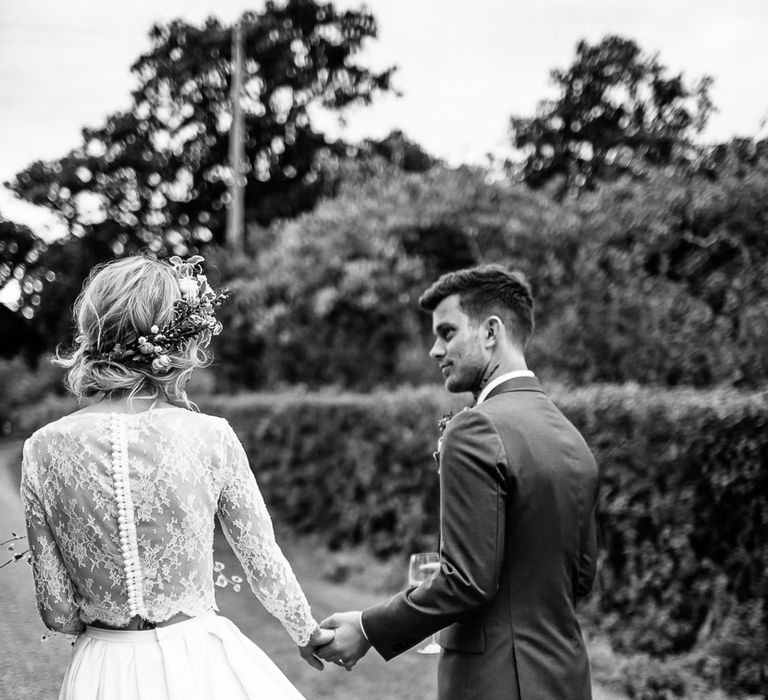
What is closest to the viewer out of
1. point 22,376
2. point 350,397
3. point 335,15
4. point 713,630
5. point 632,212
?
point 713,630

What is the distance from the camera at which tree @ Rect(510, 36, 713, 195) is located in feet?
62.1

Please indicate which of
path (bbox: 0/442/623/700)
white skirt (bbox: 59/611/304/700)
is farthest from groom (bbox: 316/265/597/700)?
path (bbox: 0/442/623/700)

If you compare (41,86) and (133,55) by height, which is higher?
(133,55)

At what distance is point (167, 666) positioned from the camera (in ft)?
7.68

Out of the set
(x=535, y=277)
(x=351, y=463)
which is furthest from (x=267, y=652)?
(x=535, y=277)

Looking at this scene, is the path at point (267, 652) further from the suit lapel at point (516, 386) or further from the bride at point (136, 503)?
the suit lapel at point (516, 386)

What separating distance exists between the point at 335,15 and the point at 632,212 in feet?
58.7

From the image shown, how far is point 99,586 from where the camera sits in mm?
2338

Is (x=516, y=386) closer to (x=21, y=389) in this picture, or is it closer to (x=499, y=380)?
(x=499, y=380)

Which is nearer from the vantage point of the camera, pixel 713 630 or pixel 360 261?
pixel 713 630

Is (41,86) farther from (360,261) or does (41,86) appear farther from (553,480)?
(553,480)

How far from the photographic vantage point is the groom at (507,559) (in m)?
2.40

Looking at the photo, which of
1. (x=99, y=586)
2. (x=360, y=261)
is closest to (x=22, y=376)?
(x=360, y=261)

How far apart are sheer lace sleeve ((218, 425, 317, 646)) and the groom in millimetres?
275
